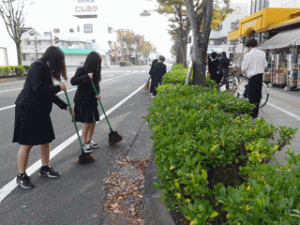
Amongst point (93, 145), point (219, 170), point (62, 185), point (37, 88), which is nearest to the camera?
point (219, 170)

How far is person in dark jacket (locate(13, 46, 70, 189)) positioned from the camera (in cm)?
335

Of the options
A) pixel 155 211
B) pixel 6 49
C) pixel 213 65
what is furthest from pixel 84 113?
pixel 6 49

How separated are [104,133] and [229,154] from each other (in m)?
4.37

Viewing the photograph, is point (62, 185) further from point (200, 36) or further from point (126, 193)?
point (200, 36)

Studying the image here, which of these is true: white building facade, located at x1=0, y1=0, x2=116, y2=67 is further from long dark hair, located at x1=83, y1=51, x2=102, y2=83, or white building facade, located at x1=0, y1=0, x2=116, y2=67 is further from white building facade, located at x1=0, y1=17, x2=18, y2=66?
long dark hair, located at x1=83, y1=51, x2=102, y2=83

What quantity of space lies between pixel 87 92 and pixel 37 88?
1428 mm

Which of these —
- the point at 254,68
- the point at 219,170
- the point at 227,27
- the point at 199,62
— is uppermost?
the point at 227,27

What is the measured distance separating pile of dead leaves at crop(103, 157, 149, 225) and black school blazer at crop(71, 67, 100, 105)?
1.18 m

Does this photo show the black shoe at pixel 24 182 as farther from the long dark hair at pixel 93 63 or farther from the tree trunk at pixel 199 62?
the tree trunk at pixel 199 62

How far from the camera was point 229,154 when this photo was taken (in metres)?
2.16

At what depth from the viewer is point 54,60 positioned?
3.47 metres

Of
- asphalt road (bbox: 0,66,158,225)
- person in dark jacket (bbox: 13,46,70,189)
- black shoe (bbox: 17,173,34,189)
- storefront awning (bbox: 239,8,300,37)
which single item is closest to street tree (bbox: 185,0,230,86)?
asphalt road (bbox: 0,66,158,225)

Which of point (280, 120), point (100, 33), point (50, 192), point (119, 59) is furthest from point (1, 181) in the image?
point (119, 59)

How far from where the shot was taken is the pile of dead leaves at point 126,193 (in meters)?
2.98
